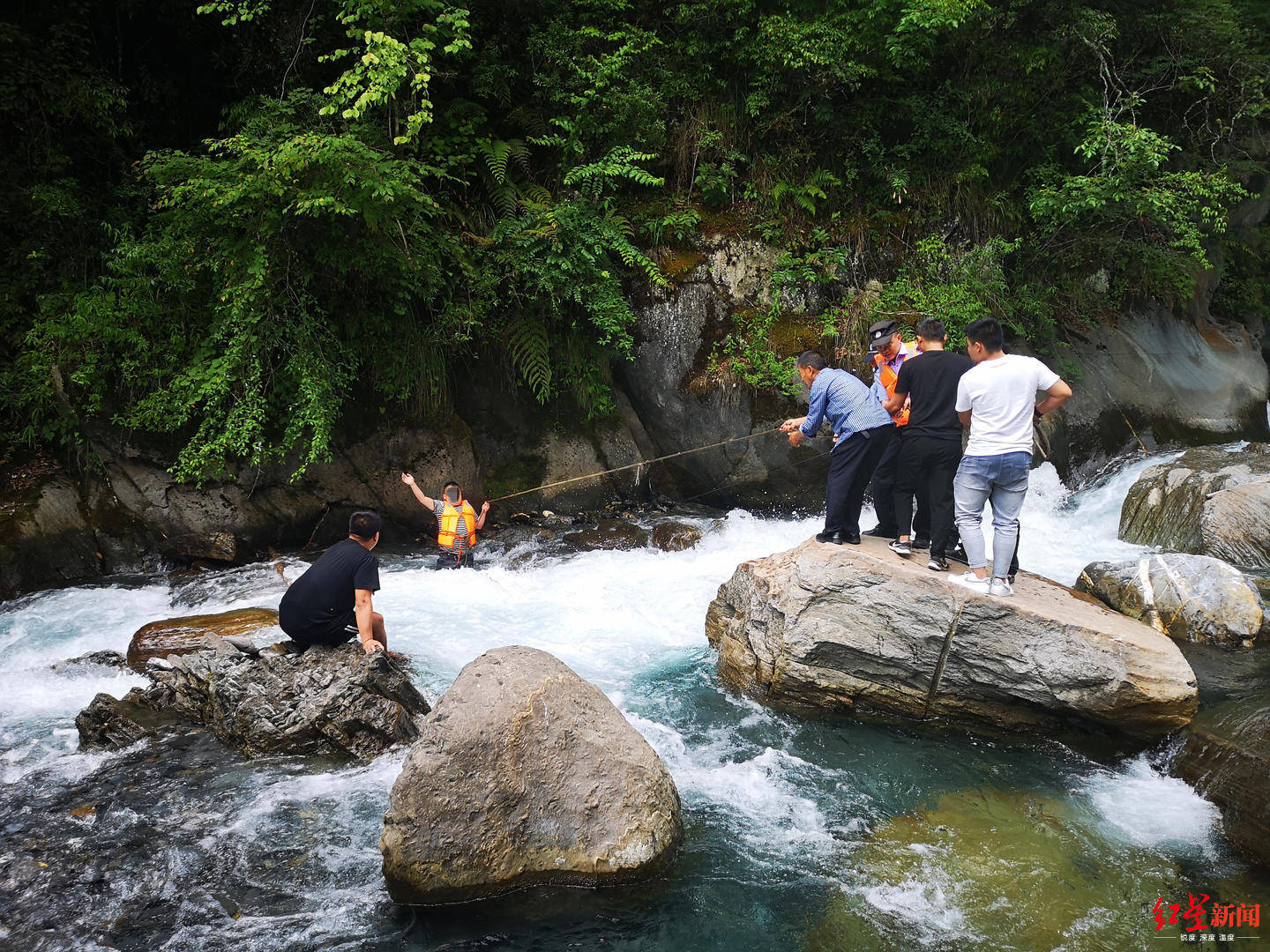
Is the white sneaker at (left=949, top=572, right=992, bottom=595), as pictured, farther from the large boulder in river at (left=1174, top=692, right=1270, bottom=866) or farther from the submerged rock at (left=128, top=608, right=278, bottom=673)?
the submerged rock at (left=128, top=608, right=278, bottom=673)

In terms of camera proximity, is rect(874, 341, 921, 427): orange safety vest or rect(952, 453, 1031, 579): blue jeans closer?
rect(952, 453, 1031, 579): blue jeans

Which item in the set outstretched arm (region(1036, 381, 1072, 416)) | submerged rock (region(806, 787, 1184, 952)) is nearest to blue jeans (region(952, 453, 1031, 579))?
outstretched arm (region(1036, 381, 1072, 416))

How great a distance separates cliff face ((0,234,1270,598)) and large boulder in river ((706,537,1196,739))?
191 inches

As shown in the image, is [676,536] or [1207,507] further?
[676,536]

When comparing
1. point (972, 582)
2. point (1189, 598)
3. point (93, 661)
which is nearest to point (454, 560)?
point (93, 661)

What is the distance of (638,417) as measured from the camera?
11320 millimetres

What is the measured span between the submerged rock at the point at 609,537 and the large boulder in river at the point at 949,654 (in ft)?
12.2

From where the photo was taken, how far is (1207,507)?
8.84 metres

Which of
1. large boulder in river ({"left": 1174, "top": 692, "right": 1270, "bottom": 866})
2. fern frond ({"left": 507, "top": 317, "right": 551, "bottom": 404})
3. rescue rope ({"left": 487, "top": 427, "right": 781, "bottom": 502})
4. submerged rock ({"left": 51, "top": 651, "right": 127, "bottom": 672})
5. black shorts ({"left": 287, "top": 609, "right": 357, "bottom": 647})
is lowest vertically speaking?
large boulder in river ({"left": 1174, "top": 692, "right": 1270, "bottom": 866})

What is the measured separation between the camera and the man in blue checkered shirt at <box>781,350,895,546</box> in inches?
256

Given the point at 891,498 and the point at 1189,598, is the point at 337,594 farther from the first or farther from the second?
the point at 1189,598

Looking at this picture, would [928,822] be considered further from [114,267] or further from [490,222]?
[114,267]

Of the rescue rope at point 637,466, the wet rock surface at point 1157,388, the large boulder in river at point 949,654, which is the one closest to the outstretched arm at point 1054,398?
the large boulder in river at point 949,654

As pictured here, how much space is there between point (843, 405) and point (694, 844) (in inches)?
145
